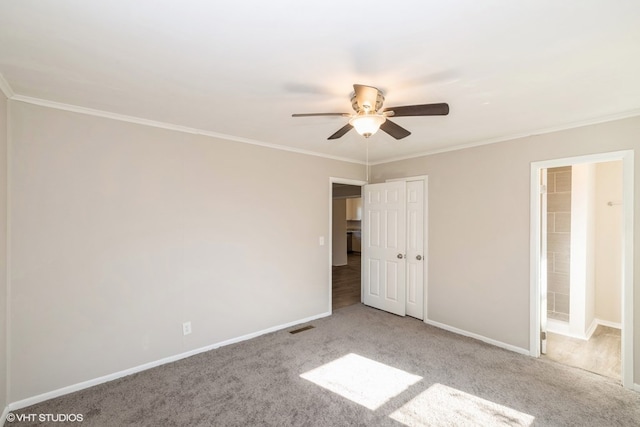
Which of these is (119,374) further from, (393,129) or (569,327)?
(569,327)

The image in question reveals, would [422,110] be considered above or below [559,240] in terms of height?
above

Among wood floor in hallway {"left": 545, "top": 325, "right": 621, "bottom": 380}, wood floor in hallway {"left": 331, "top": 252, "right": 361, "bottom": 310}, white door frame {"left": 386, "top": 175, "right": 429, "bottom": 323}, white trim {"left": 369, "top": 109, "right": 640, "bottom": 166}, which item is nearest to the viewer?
white trim {"left": 369, "top": 109, "right": 640, "bottom": 166}

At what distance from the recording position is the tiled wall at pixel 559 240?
3834 mm

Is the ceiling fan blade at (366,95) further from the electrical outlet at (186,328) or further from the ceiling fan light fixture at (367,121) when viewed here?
the electrical outlet at (186,328)

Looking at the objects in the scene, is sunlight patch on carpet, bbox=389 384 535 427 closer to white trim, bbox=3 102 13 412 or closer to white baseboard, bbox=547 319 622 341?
white baseboard, bbox=547 319 622 341

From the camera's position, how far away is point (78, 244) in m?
2.51

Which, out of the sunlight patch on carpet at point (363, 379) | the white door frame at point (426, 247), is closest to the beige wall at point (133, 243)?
the sunlight patch on carpet at point (363, 379)

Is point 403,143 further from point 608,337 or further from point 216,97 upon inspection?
point 608,337

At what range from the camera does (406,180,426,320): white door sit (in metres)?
4.20

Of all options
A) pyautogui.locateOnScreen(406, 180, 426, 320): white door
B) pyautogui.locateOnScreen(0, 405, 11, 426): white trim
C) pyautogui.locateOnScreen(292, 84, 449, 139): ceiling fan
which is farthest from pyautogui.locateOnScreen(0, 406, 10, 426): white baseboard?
pyautogui.locateOnScreen(406, 180, 426, 320): white door

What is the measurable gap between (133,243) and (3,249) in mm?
835

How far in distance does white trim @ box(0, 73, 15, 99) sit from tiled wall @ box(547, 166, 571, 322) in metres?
5.60

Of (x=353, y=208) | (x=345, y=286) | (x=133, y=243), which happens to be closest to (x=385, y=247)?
(x=345, y=286)

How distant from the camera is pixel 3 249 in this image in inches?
84.4
